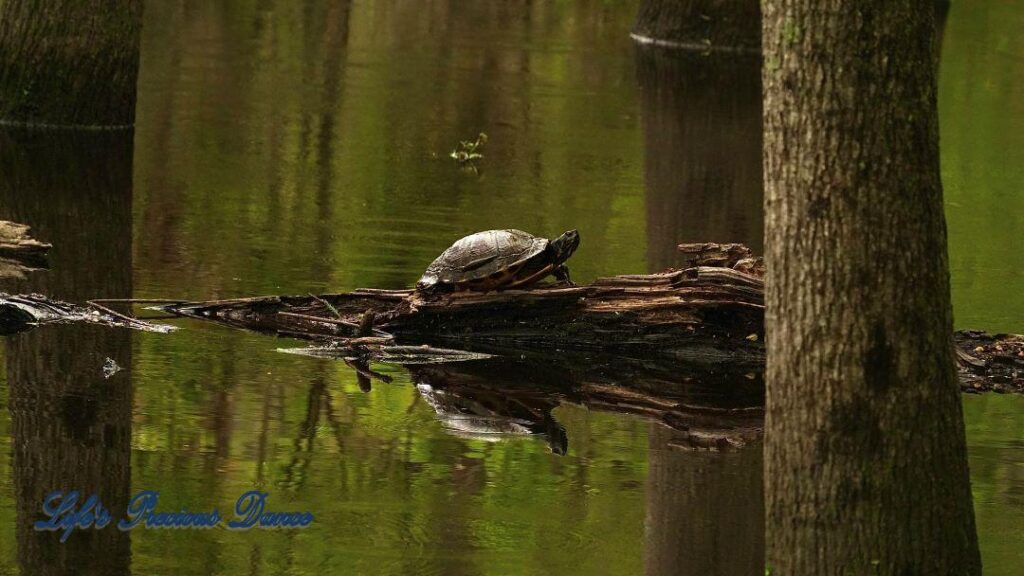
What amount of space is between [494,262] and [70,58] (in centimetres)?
708

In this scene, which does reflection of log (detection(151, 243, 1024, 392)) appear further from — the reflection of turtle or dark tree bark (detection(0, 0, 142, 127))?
dark tree bark (detection(0, 0, 142, 127))

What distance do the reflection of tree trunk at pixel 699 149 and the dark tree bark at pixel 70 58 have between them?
15.8 feet

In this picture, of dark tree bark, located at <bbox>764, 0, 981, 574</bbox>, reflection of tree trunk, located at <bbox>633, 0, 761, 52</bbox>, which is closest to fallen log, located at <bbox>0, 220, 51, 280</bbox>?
dark tree bark, located at <bbox>764, 0, 981, 574</bbox>

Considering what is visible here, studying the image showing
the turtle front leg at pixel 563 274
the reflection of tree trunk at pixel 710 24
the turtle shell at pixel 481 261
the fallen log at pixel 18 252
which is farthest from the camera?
the reflection of tree trunk at pixel 710 24

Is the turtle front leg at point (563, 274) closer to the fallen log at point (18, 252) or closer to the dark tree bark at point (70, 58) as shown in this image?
the fallen log at point (18, 252)

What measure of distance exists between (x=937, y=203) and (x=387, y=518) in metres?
2.47

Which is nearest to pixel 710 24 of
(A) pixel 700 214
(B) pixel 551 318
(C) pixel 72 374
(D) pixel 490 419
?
(A) pixel 700 214

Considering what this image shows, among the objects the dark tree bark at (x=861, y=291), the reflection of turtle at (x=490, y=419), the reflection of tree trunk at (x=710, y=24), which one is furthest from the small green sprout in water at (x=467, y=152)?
the dark tree bark at (x=861, y=291)

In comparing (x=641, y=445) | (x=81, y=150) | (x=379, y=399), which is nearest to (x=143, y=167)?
(x=81, y=150)

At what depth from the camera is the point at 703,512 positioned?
24.5 feet

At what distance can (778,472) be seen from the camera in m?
5.97

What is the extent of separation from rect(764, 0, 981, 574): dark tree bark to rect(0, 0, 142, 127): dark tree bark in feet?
35.2

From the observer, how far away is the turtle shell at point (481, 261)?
10.0 meters

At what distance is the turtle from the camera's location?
1001 cm
